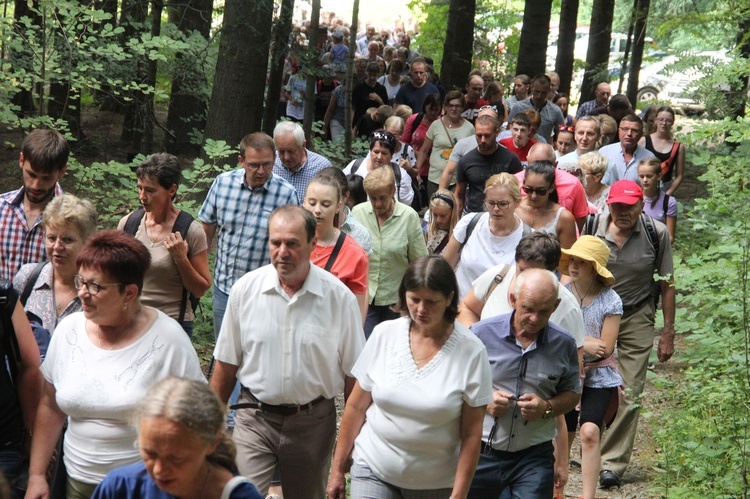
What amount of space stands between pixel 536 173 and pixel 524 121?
372 centimetres

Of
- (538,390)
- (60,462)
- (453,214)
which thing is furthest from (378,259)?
(60,462)

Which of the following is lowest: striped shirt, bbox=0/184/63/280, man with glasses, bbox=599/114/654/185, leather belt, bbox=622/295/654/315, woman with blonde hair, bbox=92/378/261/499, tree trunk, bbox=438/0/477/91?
woman with blonde hair, bbox=92/378/261/499

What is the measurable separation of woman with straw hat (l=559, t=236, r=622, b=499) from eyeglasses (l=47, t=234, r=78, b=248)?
10.8 ft

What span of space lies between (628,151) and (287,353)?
7262 millimetres

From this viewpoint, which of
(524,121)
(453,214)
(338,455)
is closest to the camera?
(338,455)

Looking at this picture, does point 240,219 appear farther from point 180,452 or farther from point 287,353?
point 180,452

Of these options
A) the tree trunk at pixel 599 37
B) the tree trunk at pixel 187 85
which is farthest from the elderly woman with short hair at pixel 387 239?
the tree trunk at pixel 599 37

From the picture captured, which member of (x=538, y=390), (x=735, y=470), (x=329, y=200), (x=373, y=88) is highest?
(x=373, y=88)

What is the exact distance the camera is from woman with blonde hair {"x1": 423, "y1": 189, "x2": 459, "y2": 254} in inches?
345

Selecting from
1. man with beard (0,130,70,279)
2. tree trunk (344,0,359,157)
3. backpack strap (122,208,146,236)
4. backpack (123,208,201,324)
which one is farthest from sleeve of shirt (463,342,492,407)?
tree trunk (344,0,359,157)

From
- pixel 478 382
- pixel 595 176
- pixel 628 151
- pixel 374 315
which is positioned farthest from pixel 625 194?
pixel 478 382

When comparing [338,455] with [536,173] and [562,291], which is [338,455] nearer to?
[562,291]

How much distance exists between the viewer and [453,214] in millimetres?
8930

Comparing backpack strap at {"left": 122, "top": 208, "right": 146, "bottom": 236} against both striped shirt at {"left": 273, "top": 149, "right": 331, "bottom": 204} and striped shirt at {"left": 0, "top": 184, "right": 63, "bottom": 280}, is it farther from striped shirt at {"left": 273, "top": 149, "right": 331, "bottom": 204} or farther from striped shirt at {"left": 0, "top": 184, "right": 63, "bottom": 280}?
striped shirt at {"left": 273, "top": 149, "right": 331, "bottom": 204}
